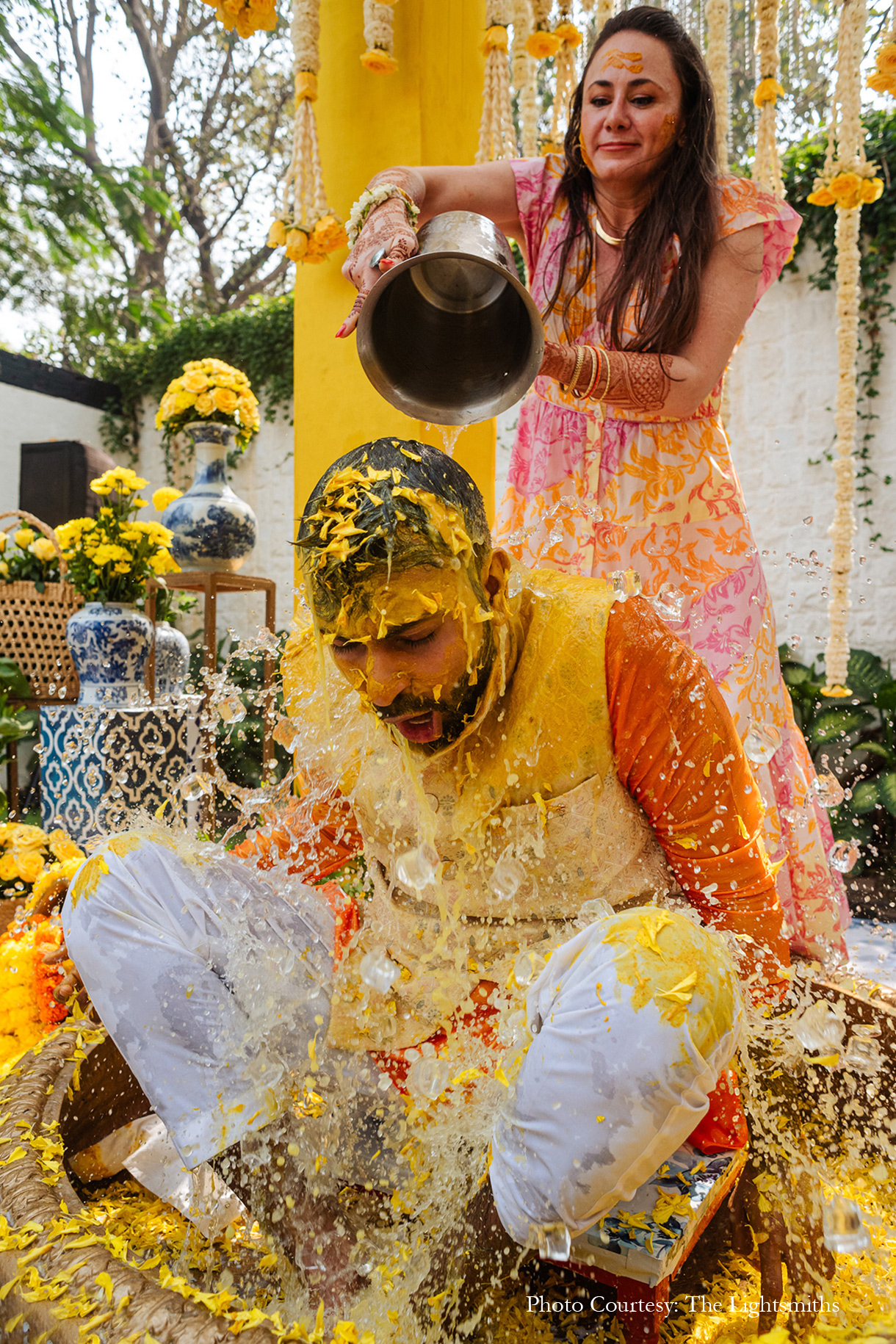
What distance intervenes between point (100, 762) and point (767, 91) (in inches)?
109

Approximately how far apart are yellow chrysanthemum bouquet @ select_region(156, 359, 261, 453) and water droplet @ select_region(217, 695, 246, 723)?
99.0 inches

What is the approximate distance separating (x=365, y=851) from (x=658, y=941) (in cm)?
62

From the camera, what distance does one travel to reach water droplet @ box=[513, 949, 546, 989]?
102 cm

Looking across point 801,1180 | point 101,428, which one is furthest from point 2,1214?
point 101,428

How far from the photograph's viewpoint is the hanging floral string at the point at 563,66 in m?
2.10

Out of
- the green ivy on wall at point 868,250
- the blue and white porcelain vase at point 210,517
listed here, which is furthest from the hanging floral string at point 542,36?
the green ivy on wall at point 868,250

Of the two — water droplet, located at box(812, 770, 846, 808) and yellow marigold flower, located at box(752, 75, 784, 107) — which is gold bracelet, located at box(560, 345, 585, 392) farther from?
yellow marigold flower, located at box(752, 75, 784, 107)

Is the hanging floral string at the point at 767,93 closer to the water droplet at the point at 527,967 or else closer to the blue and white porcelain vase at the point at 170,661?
the water droplet at the point at 527,967

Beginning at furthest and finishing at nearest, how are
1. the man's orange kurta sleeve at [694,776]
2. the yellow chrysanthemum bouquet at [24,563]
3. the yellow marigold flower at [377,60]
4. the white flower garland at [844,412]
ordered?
Result: the yellow chrysanthemum bouquet at [24,563]
the white flower garland at [844,412]
the yellow marigold flower at [377,60]
the man's orange kurta sleeve at [694,776]

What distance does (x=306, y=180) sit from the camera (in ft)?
6.78

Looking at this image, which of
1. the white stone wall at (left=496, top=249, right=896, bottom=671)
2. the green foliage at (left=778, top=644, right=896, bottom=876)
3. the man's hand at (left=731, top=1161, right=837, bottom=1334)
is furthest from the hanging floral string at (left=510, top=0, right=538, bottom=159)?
the green foliage at (left=778, top=644, right=896, bottom=876)

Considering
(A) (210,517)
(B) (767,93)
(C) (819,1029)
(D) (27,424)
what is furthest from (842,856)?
(D) (27,424)

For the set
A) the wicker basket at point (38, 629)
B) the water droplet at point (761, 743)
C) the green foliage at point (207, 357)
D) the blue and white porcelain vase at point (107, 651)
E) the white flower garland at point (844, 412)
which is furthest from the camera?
the green foliage at point (207, 357)

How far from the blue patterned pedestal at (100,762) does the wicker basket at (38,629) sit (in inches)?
15.3
